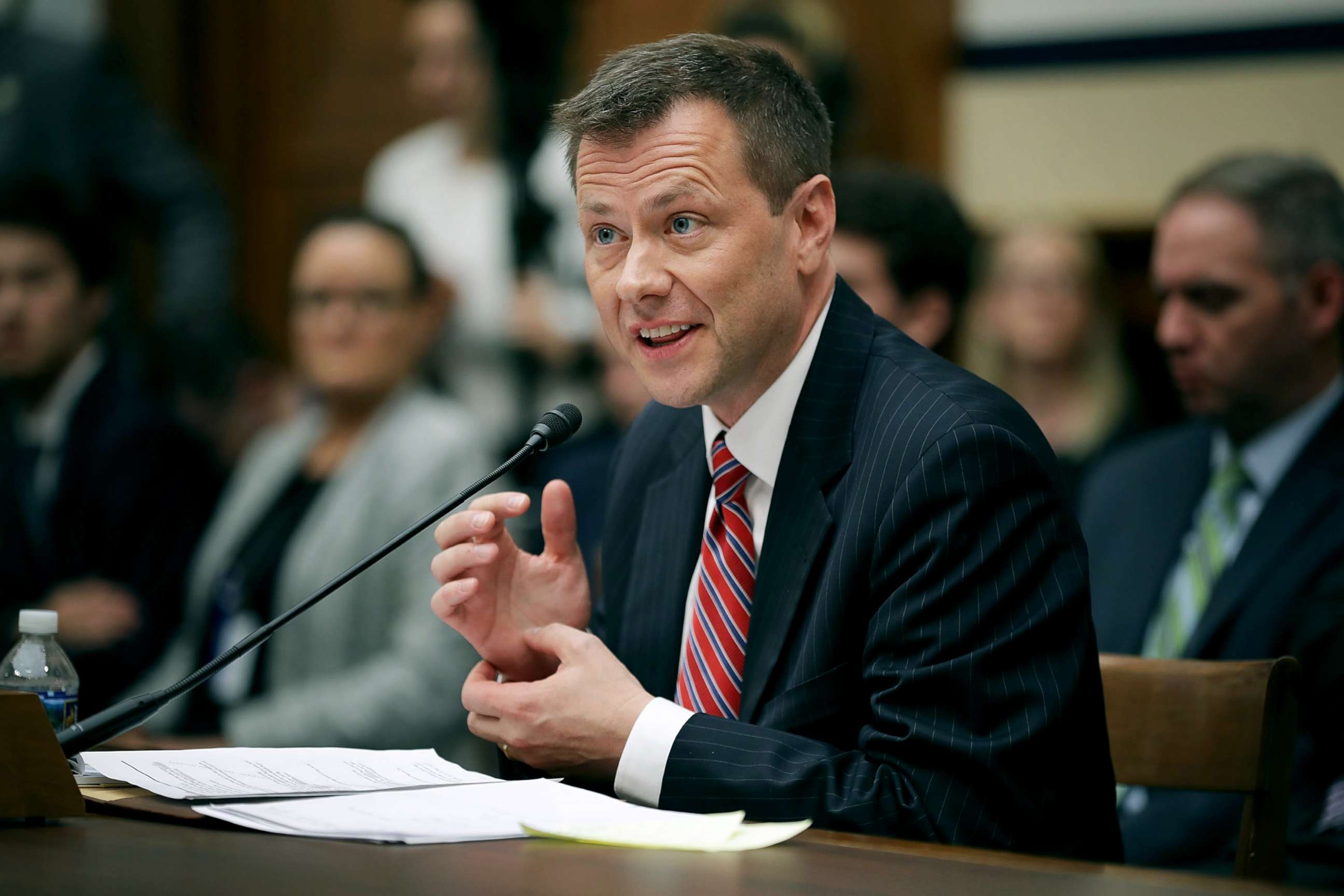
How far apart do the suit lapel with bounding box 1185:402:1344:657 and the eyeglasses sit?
182 centimetres

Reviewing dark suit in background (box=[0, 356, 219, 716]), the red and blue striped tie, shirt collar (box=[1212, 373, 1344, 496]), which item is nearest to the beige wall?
shirt collar (box=[1212, 373, 1344, 496])

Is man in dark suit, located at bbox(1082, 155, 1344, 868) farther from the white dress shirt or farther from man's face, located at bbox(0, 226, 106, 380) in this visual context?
man's face, located at bbox(0, 226, 106, 380)

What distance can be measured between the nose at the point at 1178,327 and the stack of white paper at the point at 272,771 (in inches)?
65.4

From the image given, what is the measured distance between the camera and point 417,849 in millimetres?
1148

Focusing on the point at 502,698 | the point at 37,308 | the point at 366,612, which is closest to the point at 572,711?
the point at 502,698

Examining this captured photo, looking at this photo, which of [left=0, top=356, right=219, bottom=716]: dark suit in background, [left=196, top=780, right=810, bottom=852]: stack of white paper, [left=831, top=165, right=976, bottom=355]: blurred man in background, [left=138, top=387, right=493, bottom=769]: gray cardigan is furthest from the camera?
[left=0, top=356, right=219, bottom=716]: dark suit in background

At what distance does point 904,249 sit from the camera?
2.79 metres

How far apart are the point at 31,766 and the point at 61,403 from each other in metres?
2.53

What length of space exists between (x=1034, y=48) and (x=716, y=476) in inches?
117

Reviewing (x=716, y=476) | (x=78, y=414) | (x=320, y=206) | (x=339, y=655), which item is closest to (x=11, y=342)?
(x=78, y=414)

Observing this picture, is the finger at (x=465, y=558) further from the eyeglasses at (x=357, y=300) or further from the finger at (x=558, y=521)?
the eyeglasses at (x=357, y=300)

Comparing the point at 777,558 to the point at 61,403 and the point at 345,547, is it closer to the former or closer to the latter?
the point at 345,547

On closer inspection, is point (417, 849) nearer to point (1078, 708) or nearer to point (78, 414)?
point (1078, 708)

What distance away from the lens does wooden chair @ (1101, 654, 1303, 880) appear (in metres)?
1.63
